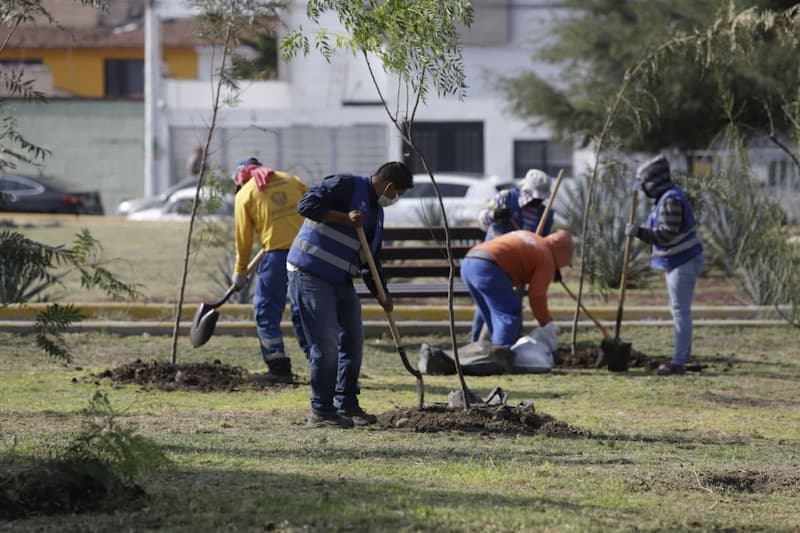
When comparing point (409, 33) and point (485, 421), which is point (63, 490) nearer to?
point (485, 421)

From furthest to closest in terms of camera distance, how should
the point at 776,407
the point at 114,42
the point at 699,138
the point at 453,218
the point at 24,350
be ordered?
1. the point at 114,42
2. the point at 699,138
3. the point at 453,218
4. the point at 24,350
5. the point at 776,407

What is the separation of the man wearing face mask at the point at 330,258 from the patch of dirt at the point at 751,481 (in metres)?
2.36

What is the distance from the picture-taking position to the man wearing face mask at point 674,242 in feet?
37.1

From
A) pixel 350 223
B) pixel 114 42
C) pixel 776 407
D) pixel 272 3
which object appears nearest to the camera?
pixel 350 223

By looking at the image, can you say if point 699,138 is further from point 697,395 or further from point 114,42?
point 114,42

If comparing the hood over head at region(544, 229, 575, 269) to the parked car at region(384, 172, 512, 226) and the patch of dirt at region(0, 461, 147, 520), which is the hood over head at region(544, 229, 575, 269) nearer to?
the patch of dirt at region(0, 461, 147, 520)

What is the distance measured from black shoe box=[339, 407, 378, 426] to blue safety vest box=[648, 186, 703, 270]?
3570 millimetres

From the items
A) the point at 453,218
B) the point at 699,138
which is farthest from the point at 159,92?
the point at 453,218

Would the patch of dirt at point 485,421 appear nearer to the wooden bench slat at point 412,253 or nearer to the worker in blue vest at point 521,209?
the worker in blue vest at point 521,209

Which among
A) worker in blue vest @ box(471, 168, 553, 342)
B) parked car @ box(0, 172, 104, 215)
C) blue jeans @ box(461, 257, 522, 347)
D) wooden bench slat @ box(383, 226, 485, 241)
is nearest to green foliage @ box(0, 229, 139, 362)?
blue jeans @ box(461, 257, 522, 347)

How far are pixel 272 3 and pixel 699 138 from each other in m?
17.3

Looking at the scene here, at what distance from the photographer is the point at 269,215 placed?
420 inches

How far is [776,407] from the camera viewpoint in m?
10.1

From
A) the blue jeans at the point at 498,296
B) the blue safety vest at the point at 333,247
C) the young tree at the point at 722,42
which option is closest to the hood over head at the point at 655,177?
the young tree at the point at 722,42
